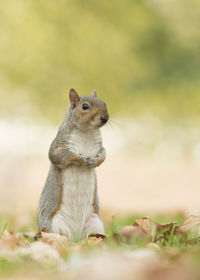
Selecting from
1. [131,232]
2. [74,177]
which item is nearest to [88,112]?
[74,177]

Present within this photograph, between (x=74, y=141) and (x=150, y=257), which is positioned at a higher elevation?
(x=74, y=141)

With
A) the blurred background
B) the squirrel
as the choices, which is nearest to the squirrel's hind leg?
the squirrel

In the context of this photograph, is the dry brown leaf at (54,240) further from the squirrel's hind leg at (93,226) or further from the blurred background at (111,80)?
the blurred background at (111,80)

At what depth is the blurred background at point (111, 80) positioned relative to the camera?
11519 millimetres

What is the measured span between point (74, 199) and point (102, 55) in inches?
362

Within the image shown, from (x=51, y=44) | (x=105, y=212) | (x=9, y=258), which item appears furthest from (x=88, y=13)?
(x=9, y=258)

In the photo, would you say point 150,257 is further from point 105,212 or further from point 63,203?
point 105,212

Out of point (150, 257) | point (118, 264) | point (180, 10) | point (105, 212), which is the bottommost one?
point (118, 264)

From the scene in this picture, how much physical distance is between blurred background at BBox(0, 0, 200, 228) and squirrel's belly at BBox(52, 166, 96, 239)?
263 inches

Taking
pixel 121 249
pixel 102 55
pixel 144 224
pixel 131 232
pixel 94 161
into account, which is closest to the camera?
pixel 121 249

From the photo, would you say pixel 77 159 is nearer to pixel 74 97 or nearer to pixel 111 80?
pixel 74 97

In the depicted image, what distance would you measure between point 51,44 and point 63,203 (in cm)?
898

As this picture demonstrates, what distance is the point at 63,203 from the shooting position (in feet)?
11.4

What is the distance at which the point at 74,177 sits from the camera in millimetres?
3469
